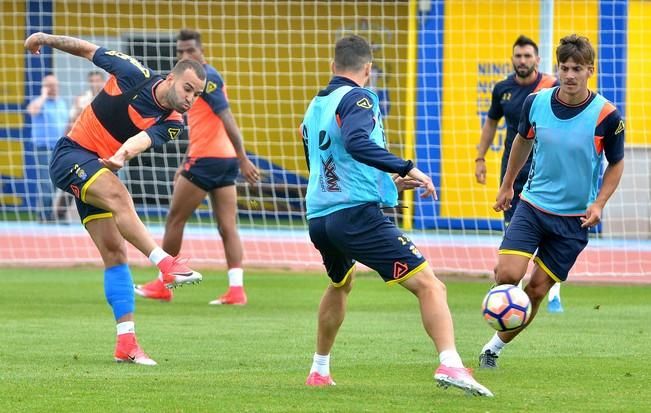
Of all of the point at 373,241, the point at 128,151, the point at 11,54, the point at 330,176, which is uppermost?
the point at 11,54

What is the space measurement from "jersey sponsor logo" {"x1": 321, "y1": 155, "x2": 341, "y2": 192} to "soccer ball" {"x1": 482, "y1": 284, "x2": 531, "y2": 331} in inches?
44.8

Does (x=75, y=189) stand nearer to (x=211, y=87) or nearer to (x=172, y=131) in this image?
(x=172, y=131)

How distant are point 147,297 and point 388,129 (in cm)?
897

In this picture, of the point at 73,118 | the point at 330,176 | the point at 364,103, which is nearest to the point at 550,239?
the point at 330,176

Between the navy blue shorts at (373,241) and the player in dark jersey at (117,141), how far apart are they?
1.61 meters

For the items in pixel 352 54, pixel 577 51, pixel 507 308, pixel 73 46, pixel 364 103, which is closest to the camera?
pixel 364 103

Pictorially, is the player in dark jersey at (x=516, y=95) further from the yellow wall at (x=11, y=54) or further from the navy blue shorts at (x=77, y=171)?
the yellow wall at (x=11, y=54)

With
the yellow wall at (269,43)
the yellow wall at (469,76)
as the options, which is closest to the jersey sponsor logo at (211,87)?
the yellow wall at (469,76)

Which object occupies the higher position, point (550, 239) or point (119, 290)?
point (550, 239)

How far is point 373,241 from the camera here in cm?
710

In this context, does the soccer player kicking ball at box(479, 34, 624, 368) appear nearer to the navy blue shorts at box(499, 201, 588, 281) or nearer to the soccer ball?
the navy blue shorts at box(499, 201, 588, 281)

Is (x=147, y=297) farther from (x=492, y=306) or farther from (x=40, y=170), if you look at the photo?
(x=40, y=170)

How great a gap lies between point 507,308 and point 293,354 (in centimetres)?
200

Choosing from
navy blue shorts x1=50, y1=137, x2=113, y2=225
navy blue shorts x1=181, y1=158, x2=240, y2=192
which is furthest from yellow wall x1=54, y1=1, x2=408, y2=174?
navy blue shorts x1=50, y1=137, x2=113, y2=225
